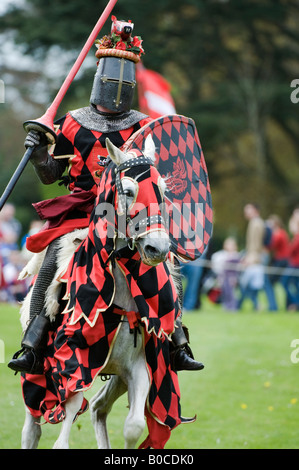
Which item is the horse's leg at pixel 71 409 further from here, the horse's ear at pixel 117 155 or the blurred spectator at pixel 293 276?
the blurred spectator at pixel 293 276

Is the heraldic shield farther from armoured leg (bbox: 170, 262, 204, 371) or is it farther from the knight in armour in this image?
armoured leg (bbox: 170, 262, 204, 371)

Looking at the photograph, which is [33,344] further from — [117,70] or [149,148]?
[117,70]

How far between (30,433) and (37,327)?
1.02 m

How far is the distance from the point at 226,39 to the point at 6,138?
10.5 meters

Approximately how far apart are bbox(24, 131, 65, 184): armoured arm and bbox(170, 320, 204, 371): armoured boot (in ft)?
4.65

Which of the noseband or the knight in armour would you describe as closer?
the noseband

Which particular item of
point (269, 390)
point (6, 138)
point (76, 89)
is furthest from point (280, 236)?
point (6, 138)

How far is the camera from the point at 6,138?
1438 inches

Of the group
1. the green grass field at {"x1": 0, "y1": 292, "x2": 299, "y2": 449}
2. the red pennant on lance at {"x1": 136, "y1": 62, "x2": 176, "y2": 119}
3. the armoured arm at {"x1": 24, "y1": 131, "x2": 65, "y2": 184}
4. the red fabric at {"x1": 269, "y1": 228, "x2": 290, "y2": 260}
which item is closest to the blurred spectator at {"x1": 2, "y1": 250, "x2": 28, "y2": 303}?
the green grass field at {"x1": 0, "y1": 292, "x2": 299, "y2": 449}

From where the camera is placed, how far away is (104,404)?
6.43m

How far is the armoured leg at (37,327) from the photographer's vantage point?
18.8ft

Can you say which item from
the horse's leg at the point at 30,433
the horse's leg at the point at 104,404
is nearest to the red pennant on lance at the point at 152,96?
the horse's leg at the point at 104,404

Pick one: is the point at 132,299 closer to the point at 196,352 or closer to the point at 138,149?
the point at 138,149

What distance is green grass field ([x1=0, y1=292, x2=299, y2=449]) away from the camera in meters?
7.92
